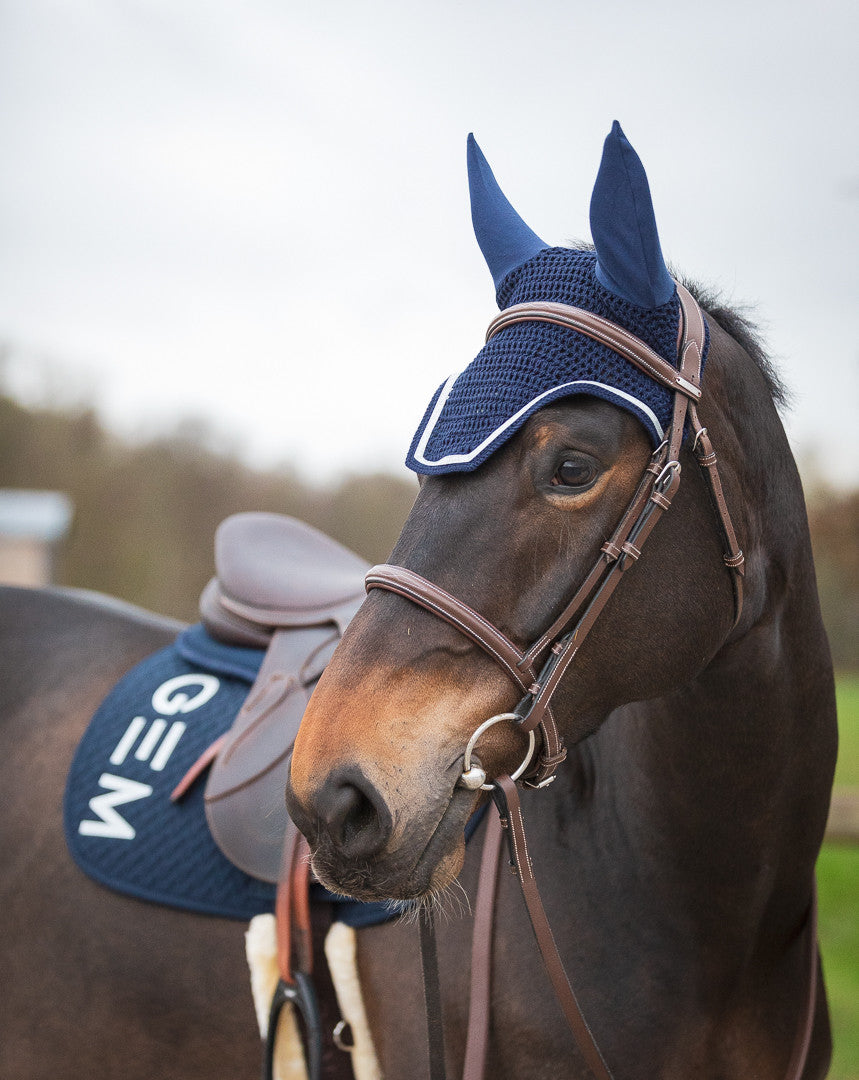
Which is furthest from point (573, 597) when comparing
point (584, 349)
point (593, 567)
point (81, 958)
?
point (81, 958)

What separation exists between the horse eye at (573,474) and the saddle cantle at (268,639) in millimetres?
919

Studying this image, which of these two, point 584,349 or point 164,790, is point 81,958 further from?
point 584,349

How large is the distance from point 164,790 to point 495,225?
147 cm

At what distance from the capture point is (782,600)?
157 cm

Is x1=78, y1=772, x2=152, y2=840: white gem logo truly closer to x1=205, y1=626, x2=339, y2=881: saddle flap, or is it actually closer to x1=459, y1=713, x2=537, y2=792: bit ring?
x1=205, y1=626, x2=339, y2=881: saddle flap

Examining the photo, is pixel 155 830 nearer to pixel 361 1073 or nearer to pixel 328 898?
pixel 328 898

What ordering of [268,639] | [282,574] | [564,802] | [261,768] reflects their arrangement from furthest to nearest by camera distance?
[282,574] < [268,639] < [261,768] < [564,802]

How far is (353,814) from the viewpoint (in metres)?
1.17

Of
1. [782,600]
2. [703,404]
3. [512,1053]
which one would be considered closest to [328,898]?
[512,1053]

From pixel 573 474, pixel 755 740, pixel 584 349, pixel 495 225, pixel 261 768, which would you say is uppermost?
pixel 495 225

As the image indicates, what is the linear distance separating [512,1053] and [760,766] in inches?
26.9

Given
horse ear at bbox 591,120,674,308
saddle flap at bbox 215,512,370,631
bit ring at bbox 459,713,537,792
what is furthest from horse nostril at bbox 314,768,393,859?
saddle flap at bbox 215,512,370,631

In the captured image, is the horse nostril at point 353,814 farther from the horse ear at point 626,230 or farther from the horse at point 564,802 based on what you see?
the horse ear at point 626,230

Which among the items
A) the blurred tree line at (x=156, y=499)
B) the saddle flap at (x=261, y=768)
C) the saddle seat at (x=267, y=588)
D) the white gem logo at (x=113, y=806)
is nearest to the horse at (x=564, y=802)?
the white gem logo at (x=113, y=806)
